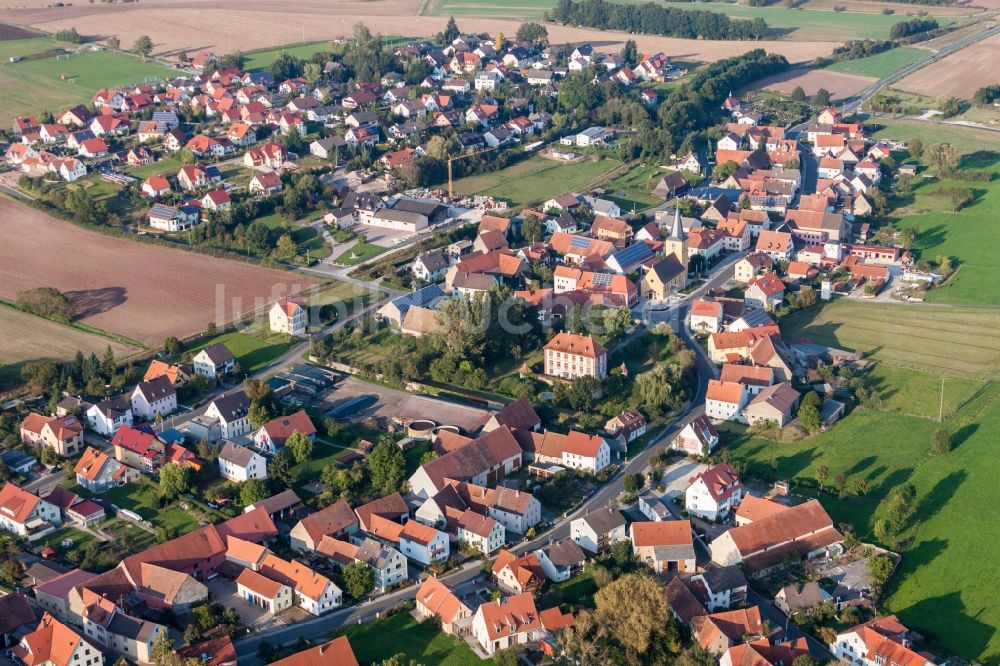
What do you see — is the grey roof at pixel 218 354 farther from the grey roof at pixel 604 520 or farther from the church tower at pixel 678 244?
the church tower at pixel 678 244

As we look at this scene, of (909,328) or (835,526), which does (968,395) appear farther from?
(835,526)

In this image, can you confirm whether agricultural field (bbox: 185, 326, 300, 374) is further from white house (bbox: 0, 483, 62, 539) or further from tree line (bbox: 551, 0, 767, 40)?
tree line (bbox: 551, 0, 767, 40)

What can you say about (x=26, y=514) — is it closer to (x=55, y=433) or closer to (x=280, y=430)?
(x=55, y=433)

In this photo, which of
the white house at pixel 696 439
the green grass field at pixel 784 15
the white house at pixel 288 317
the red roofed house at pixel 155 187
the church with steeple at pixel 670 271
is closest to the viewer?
the white house at pixel 696 439

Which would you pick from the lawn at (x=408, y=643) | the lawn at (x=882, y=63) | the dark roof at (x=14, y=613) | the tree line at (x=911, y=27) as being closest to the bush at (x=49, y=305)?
the dark roof at (x=14, y=613)

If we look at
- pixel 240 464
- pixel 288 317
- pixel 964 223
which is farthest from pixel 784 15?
pixel 240 464

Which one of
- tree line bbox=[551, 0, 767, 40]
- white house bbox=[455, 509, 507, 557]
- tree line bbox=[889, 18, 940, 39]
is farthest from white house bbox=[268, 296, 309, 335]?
tree line bbox=[889, 18, 940, 39]

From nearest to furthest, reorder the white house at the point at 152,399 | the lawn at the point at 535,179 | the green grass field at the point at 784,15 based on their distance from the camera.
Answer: the white house at the point at 152,399, the lawn at the point at 535,179, the green grass field at the point at 784,15
